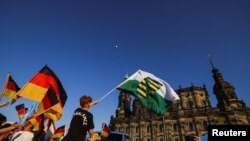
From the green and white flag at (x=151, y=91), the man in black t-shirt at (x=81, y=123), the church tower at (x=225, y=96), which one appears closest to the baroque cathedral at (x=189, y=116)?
the church tower at (x=225, y=96)

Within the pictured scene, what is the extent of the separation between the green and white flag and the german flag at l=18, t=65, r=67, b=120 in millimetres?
2540

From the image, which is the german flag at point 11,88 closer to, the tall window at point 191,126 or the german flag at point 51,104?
the german flag at point 51,104

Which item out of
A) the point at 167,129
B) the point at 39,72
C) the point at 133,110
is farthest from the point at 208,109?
the point at 39,72

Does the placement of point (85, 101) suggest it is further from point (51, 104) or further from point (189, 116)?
point (189, 116)

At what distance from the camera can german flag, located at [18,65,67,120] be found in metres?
6.14

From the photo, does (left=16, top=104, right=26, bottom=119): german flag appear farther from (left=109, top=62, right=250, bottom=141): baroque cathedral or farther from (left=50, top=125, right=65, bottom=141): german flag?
(left=109, top=62, right=250, bottom=141): baroque cathedral

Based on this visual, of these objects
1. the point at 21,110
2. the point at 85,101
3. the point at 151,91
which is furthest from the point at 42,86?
the point at 21,110

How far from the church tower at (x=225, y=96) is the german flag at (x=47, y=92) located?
151 feet

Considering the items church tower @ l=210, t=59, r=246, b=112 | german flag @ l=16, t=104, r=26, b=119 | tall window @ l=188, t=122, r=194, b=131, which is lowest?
german flag @ l=16, t=104, r=26, b=119

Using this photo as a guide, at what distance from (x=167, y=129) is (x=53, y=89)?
1673 inches

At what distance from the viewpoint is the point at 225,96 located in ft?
149

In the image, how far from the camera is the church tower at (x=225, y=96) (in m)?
43.3

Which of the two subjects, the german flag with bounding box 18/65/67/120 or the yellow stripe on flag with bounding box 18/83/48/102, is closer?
the yellow stripe on flag with bounding box 18/83/48/102

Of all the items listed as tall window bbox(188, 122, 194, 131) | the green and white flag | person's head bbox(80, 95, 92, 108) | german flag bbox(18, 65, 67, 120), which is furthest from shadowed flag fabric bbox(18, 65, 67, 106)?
tall window bbox(188, 122, 194, 131)
